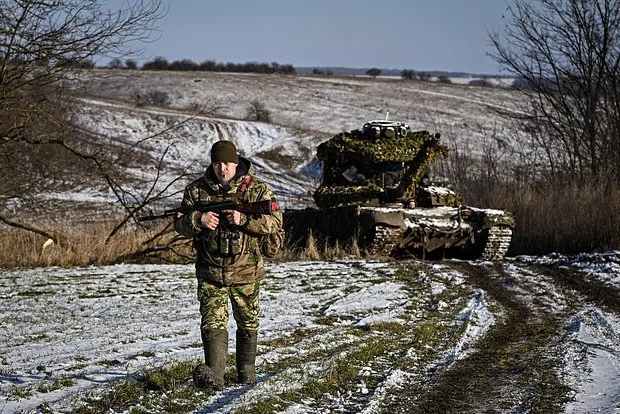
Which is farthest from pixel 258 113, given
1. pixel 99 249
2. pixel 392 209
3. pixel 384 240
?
pixel 99 249

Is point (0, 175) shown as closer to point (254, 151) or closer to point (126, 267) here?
point (126, 267)

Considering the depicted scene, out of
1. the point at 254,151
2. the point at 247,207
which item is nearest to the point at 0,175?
the point at 247,207

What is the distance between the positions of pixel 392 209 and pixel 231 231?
10.5 metres

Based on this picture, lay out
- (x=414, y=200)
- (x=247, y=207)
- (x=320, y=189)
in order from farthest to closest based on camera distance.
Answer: (x=320, y=189), (x=414, y=200), (x=247, y=207)

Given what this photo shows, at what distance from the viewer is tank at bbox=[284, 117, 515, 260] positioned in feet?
53.3

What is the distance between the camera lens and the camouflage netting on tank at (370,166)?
17.4 meters

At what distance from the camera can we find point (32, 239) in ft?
47.6

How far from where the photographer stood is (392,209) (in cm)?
1608

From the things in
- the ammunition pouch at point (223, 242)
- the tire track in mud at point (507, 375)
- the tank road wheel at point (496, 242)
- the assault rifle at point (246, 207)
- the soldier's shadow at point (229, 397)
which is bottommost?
the tank road wheel at point (496, 242)

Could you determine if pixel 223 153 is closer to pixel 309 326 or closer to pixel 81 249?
pixel 309 326

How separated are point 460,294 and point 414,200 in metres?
6.35

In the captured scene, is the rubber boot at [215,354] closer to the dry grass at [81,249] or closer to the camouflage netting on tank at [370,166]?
the dry grass at [81,249]

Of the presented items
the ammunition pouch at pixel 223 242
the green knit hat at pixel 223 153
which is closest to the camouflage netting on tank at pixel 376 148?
the green knit hat at pixel 223 153

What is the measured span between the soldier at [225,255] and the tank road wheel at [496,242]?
11.4m
